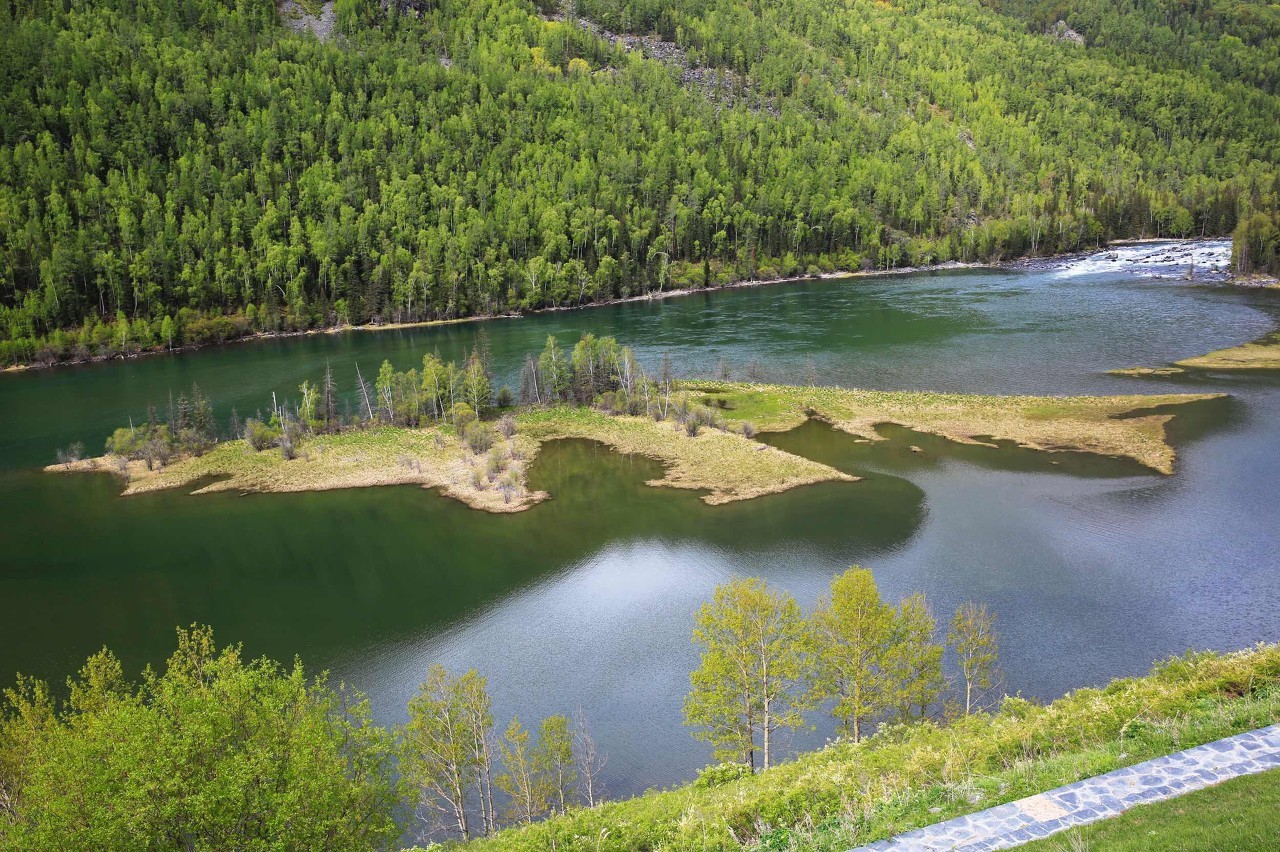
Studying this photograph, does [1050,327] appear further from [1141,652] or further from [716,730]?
[716,730]

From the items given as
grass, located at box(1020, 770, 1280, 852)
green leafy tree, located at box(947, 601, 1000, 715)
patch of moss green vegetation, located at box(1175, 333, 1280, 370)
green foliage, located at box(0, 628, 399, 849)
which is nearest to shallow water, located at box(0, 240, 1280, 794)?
green leafy tree, located at box(947, 601, 1000, 715)

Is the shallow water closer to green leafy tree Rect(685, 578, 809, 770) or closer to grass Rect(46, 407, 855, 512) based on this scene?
grass Rect(46, 407, 855, 512)

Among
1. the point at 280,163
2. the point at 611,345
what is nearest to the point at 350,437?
the point at 611,345

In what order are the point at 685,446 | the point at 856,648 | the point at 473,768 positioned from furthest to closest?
the point at 685,446 → the point at 856,648 → the point at 473,768

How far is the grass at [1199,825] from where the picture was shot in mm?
14703

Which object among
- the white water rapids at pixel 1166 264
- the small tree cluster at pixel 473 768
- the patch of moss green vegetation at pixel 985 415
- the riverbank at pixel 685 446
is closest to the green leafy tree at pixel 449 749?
the small tree cluster at pixel 473 768

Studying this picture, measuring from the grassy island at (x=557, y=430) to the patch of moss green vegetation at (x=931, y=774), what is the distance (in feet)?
137

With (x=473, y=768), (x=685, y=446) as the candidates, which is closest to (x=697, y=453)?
(x=685, y=446)

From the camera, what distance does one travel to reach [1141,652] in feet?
136

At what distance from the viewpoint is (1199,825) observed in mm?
15633

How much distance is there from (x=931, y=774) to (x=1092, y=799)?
4824 millimetres

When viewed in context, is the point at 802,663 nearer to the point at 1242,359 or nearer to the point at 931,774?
the point at 931,774

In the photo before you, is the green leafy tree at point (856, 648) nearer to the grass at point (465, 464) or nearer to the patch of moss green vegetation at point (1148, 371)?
the grass at point (465, 464)

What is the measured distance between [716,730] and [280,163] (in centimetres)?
19836
